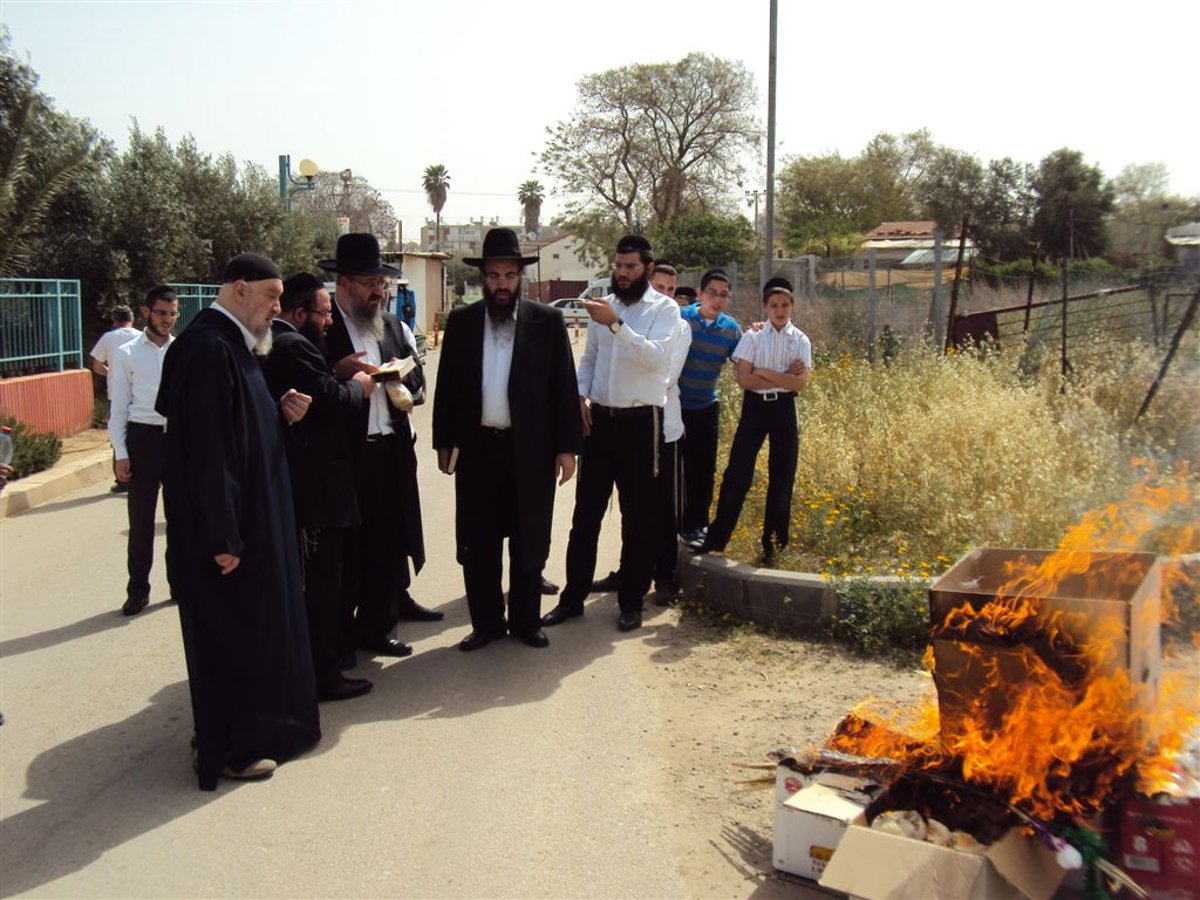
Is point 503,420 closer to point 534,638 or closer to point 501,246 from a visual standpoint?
point 501,246

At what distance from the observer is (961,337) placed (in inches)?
571

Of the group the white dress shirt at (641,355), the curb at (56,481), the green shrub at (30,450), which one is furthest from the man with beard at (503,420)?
the green shrub at (30,450)

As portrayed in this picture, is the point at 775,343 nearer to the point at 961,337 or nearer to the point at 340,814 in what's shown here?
the point at 340,814

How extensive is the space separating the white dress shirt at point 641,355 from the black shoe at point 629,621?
129cm

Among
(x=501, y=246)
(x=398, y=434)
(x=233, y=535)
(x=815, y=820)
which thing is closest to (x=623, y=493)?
(x=398, y=434)

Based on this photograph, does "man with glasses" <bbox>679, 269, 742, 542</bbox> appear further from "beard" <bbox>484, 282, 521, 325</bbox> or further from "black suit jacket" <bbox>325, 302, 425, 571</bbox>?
"black suit jacket" <bbox>325, 302, 425, 571</bbox>

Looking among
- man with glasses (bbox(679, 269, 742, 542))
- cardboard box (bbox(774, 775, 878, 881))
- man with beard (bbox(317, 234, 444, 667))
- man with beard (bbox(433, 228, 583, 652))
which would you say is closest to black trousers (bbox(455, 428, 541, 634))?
man with beard (bbox(433, 228, 583, 652))

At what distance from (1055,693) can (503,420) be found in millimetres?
3406

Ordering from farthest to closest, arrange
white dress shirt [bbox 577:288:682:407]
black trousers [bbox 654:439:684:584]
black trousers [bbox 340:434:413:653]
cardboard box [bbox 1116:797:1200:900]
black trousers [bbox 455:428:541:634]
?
black trousers [bbox 654:439:684:584], white dress shirt [bbox 577:288:682:407], black trousers [bbox 455:428:541:634], black trousers [bbox 340:434:413:653], cardboard box [bbox 1116:797:1200:900]

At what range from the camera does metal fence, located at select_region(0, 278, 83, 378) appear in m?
14.5

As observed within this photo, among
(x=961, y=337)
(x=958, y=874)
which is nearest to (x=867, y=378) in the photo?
(x=961, y=337)

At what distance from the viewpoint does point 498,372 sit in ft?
19.9

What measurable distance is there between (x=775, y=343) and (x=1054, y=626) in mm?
3744

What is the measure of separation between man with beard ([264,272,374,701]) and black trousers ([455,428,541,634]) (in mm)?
814
